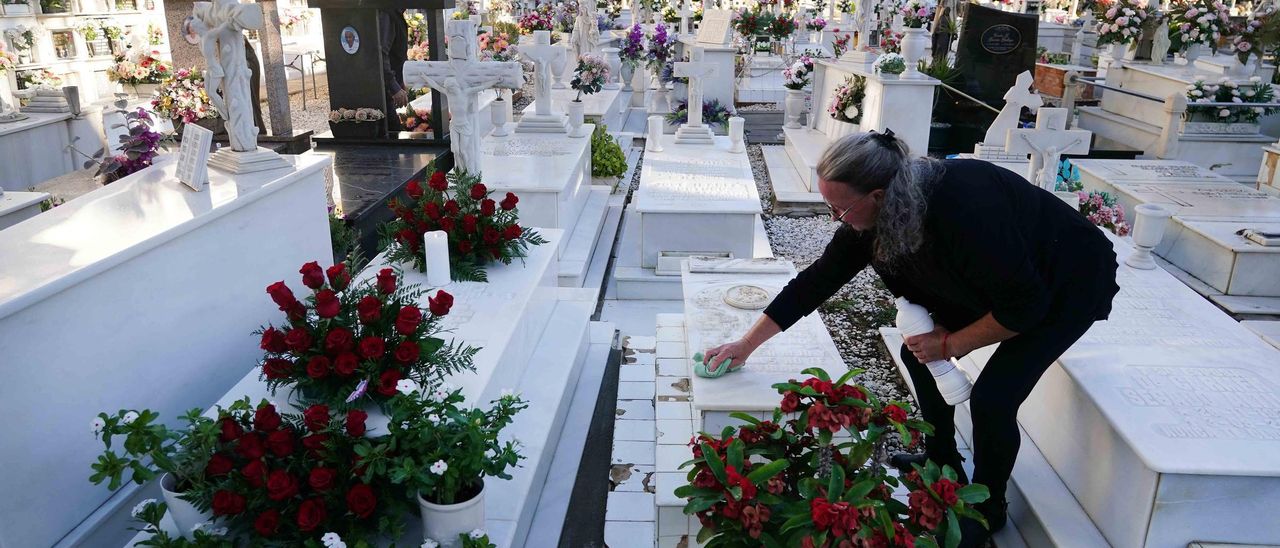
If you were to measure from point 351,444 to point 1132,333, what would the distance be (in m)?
3.08

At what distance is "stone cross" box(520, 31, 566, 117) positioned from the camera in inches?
320

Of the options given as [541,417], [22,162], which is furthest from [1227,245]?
[22,162]

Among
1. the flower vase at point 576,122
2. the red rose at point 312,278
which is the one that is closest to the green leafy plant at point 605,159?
the flower vase at point 576,122

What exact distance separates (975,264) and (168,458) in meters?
2.23

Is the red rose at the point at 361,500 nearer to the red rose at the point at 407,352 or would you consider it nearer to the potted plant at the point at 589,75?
the red rose at the point at 407,352

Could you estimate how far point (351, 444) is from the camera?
2463 millimetres

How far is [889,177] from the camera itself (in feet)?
7.50

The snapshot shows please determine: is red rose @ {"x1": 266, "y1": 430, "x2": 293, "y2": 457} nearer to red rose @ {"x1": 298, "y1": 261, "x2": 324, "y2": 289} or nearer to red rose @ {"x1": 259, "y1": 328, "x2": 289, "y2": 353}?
red rose @ {"x1": 259, "y1": 328, "x2": 289, "y2": 353}

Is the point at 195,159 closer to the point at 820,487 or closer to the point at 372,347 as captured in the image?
the point at 372,347

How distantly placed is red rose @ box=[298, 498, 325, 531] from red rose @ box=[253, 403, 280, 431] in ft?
0.78

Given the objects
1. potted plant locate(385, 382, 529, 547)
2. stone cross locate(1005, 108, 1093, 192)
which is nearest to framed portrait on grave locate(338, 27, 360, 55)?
stone cross locate(1005, 108, 1093, 192)

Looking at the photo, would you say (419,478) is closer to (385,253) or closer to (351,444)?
(351,444)

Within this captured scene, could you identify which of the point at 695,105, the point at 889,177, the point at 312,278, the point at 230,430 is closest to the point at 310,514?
the point at 230,430

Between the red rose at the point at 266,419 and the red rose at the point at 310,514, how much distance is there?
0.78 ft
